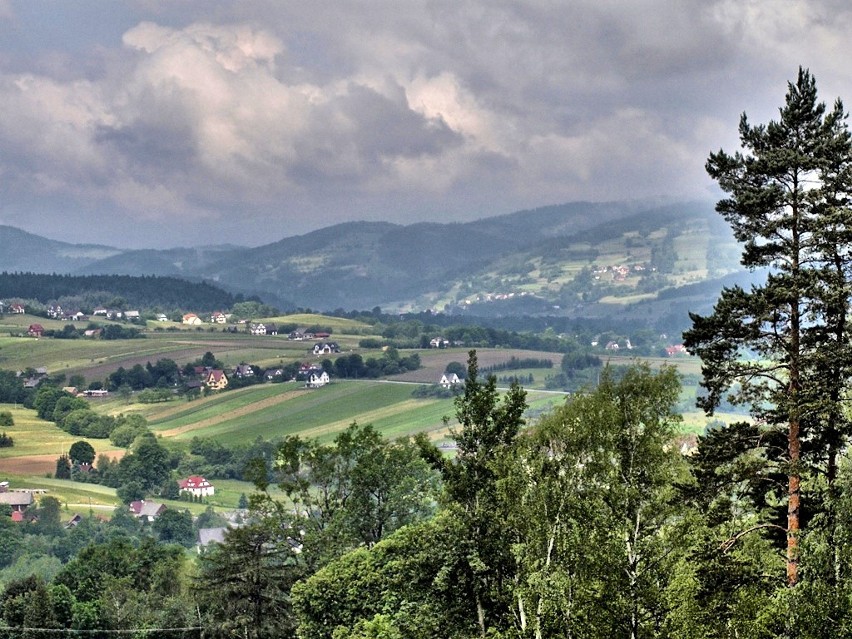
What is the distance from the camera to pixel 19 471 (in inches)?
5669

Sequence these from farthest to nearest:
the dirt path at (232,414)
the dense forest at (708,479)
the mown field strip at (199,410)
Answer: the mown field strip at (199,410) < the dirt path at (232,414) < the dense forest at (708,479)

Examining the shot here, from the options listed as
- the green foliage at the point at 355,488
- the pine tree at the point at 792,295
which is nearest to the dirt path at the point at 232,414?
the green foliage at the point at 355,488

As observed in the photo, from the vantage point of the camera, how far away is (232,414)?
184125mm

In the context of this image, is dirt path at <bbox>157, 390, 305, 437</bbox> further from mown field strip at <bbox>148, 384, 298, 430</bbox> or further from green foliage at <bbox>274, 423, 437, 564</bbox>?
green foliage at <bbox>274, 423, 437, 564</bbox>

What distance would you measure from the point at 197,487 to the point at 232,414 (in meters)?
41.5

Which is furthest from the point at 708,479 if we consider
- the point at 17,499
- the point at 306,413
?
the point at 306,413

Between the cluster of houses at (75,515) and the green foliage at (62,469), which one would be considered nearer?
the cluster of houses at (75,515)

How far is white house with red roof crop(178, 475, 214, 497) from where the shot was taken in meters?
143

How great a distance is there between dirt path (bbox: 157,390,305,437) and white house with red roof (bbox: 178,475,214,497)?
1237 inches

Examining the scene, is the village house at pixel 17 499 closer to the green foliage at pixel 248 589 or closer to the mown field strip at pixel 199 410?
the mown field strip at pixel 199 410

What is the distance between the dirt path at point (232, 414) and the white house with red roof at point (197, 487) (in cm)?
3141

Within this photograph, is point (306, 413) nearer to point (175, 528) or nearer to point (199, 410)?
point (199, 410)

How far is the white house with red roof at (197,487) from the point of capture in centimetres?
14300

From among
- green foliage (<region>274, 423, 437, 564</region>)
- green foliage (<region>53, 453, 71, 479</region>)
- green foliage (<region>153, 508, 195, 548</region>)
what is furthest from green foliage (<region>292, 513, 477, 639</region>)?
green foliage (<region>53, 453, 71, 479</region>)
